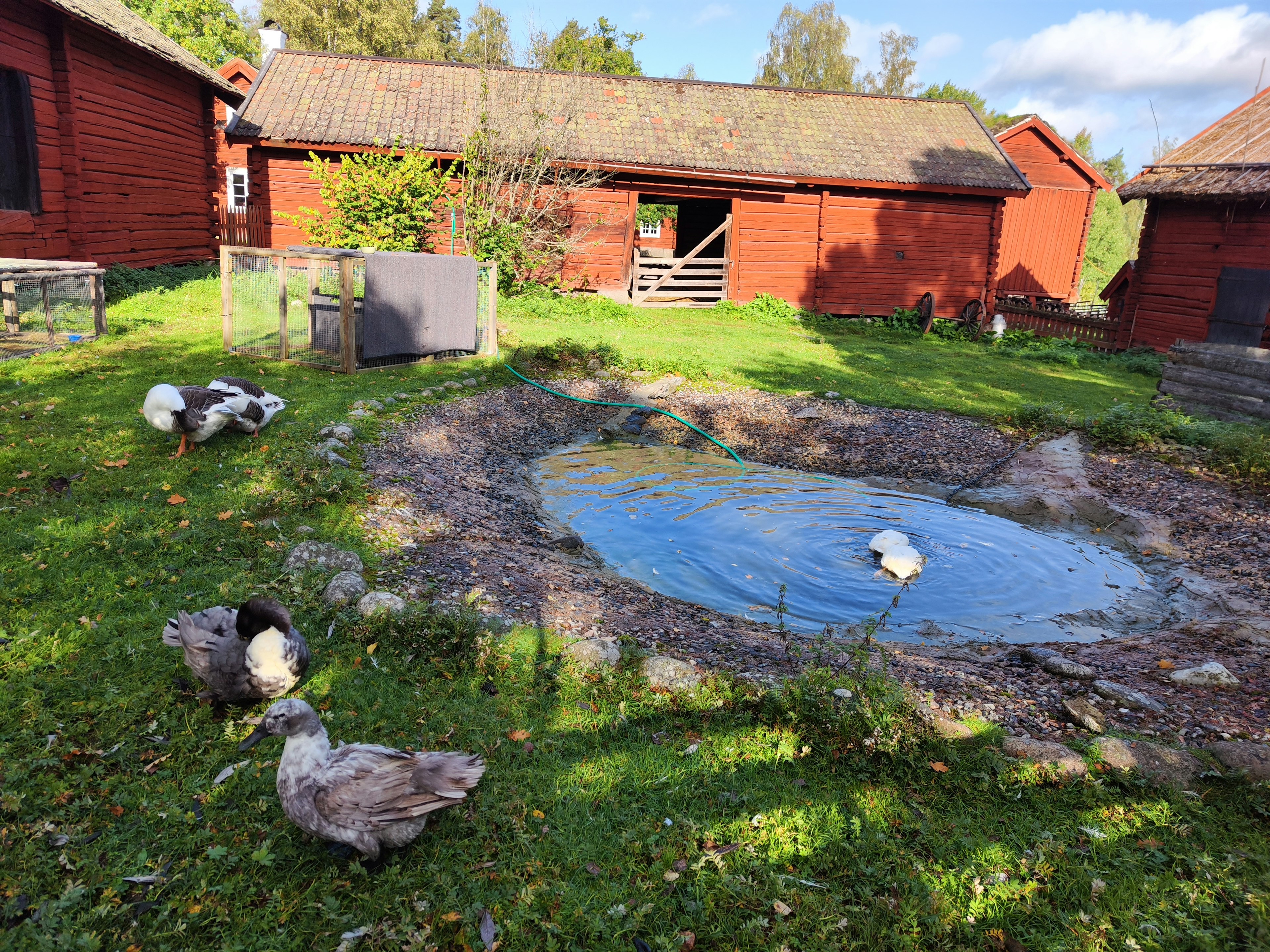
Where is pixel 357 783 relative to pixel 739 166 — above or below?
below

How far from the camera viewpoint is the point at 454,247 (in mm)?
18750

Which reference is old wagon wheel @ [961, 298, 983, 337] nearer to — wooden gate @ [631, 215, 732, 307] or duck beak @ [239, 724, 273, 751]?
wooden gate @ [631, 215, 732, 307]

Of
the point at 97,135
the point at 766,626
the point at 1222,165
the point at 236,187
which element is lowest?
the point at 766,626

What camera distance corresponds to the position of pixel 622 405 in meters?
11.4

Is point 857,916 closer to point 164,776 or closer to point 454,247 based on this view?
point 164,776

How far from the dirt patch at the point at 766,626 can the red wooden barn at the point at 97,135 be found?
883 centimetres

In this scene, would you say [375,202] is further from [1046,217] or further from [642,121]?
[1046,217]

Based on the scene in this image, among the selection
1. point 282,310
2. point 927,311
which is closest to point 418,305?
point 282,310

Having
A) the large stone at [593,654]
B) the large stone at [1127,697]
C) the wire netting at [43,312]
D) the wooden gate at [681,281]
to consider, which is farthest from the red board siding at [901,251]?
the large stone at [593,654]

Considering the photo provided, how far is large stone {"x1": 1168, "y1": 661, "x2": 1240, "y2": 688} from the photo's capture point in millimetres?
4570

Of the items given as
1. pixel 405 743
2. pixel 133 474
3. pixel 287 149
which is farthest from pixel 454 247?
pixel 405 743

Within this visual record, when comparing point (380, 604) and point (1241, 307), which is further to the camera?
point (1241, 307)

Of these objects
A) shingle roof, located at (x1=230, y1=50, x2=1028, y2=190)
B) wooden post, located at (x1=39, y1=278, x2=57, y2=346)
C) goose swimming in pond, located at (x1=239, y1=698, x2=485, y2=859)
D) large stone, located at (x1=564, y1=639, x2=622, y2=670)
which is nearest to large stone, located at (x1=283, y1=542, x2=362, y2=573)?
large stone, located at (x1=564, y1=639, x2=622, y2=670)

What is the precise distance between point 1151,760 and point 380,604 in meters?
4.05
